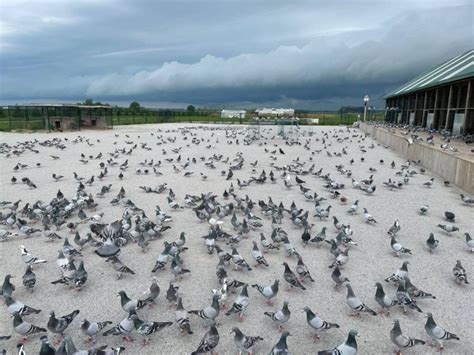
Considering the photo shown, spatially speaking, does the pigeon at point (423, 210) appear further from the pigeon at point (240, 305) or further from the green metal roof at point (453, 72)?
the green metal roof at point (453, 72)

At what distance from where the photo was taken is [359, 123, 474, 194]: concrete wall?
551 inches

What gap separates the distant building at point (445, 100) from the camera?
87.6 ft

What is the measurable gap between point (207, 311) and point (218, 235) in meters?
3.37

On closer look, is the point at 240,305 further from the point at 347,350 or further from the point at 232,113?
the point at 232,113

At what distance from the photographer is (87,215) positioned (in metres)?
11.1

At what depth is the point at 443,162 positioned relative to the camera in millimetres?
16797

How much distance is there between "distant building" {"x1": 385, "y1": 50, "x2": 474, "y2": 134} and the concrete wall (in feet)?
18.6

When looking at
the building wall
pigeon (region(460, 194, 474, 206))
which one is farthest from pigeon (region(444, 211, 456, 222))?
the building wall

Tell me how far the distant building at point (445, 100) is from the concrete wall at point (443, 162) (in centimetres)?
566

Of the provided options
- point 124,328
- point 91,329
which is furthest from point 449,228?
point 91,329

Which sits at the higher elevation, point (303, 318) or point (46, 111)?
point (46, 111)

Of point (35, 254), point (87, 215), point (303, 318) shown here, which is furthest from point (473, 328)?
point (87, 215)

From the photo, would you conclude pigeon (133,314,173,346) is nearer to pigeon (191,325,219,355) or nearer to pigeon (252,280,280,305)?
pigeon (191,325,219,355)

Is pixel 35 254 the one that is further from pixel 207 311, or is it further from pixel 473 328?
pixel 473 328
